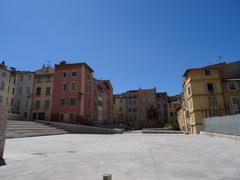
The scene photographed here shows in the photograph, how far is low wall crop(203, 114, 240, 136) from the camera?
16797 mm

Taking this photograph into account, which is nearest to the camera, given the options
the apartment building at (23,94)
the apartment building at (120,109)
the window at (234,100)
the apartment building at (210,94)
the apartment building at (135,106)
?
the apartment building at (210,94)

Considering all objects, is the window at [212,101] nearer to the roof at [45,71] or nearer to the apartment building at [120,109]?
the roof at [45,71]

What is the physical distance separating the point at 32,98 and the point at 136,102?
4788cm

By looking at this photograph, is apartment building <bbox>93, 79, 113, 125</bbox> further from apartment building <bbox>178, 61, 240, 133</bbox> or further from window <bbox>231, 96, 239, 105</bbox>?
window <bbox>231, 96, 239, 105</bbox>

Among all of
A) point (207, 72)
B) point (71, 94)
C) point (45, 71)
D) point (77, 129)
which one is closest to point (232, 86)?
point (207, 72)

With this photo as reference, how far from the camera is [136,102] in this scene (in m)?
83.2

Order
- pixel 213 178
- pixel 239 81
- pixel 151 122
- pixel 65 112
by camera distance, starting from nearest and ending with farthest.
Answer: pixel 213 178, pixel 239 81, pixel 65 112, pixel 151 122

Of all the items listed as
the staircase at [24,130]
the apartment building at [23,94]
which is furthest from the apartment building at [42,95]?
the staircase at [24,130]

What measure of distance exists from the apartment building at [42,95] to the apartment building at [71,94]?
1454 mm

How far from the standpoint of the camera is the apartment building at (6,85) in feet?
139

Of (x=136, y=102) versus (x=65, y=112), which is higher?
(x=136, y=102)

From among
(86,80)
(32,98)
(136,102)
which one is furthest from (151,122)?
(32,98)

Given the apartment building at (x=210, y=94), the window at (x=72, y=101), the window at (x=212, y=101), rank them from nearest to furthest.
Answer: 1. the apartment building at (x=210, y=94)
2. the window at (x=212, y=101)
3. the window at (x=72, y=101)

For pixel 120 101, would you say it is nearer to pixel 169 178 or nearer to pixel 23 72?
pixel 23 72
